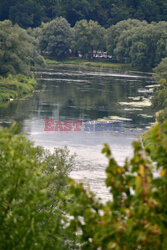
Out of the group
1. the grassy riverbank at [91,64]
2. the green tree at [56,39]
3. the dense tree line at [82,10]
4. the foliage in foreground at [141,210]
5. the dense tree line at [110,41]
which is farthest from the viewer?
the dense tree line at [82,10]

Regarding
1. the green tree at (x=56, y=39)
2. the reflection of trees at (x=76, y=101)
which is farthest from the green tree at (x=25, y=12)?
the reflection of trees at (x=76, y=101)

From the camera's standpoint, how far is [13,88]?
240ft

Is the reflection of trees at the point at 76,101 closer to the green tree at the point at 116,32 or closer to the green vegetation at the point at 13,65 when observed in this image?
the green vegetation at the point at 13,65

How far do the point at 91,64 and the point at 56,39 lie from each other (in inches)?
499

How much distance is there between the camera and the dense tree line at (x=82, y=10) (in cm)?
17488

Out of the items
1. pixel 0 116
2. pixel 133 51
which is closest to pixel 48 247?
pixel 0 116

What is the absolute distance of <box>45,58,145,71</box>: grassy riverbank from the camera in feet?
454

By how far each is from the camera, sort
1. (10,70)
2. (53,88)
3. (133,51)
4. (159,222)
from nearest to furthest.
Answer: (159,222) → (10,70) → (53,88) → (133,51)

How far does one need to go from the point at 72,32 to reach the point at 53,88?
7324cm

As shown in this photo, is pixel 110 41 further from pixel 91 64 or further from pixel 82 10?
pixel 82 10

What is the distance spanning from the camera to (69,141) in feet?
156

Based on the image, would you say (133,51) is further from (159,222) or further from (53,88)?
(159,222)

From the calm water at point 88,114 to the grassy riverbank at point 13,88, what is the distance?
1516 millimetres

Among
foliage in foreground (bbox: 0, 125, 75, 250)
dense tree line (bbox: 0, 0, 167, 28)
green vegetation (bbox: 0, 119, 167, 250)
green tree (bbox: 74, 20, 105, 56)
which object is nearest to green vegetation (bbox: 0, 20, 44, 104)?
foliage in foreground (bbox: 0, 125, 75, 250)
